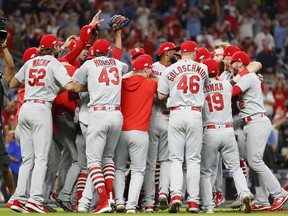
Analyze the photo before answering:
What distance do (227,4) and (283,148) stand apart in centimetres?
784

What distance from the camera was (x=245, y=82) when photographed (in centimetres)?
1611

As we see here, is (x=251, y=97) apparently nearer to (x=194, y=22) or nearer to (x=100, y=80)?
(x=100, y=80)

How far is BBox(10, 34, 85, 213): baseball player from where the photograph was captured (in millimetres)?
14969

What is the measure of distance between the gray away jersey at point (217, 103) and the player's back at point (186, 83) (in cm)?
37

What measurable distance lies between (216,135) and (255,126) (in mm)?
1047

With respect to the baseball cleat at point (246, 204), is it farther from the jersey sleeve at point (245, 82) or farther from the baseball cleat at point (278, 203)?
the jersey sleeve at point (245, 82)

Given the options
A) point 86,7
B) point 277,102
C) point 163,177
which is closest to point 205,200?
point 163,177

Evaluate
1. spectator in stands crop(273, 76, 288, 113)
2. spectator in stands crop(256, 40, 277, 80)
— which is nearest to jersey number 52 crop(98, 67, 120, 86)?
spectator in stands crop(273, 76, 288, 113)

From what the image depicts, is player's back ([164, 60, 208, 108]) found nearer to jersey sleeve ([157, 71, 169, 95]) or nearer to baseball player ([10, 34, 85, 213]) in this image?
jersey sleeve ([157, 71, 169, 95])

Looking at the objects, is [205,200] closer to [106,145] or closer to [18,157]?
[106,145]

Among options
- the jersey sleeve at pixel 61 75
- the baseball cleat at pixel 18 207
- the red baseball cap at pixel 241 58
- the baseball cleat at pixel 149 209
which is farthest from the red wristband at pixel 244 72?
the baseball cleat at pixel 18 207

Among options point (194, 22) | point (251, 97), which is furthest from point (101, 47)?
point (194, 22)

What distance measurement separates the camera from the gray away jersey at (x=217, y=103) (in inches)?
613

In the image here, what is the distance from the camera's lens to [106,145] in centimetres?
1527
